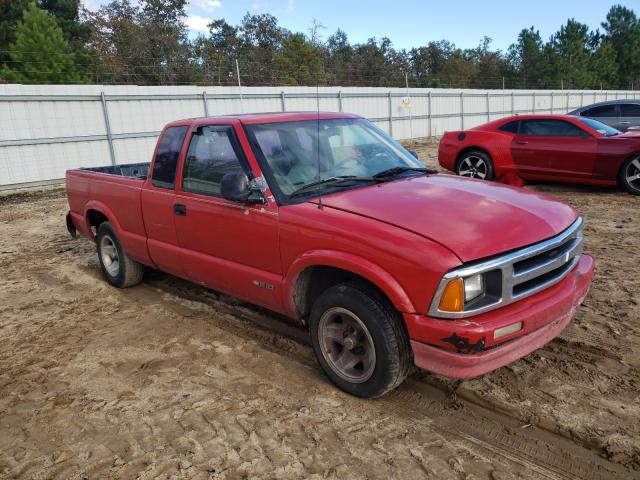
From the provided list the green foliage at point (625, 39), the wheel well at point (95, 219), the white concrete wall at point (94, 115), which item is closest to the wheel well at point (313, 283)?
the wheel well at point (95, 219)

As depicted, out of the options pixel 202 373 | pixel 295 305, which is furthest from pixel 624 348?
pixel 202 373

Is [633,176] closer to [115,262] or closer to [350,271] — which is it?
[350,271]

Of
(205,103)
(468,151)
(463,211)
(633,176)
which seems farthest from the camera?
→ (205,103)

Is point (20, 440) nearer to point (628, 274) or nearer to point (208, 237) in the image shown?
point (208, 237)

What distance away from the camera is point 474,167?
33.1 ft

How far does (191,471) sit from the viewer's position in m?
2.59

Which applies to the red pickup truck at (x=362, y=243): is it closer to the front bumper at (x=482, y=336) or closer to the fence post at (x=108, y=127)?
the front bumper at (x=482, y=336)

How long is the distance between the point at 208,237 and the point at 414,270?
1931mm

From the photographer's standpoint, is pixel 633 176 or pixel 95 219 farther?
pixel 633 176

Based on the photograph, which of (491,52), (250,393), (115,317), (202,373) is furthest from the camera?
(491,52)

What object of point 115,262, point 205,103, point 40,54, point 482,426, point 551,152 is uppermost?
point 40,54

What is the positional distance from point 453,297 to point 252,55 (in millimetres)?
52412

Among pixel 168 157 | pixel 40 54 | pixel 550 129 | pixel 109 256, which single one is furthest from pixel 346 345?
pixel 40 54

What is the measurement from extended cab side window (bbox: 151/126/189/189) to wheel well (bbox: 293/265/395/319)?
1.68 metres
